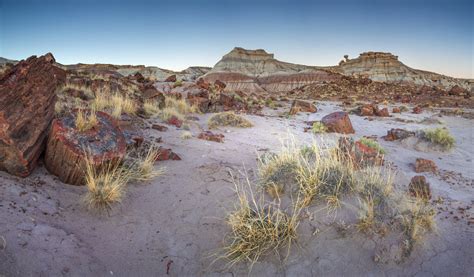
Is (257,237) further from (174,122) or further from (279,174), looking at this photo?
(174,122)

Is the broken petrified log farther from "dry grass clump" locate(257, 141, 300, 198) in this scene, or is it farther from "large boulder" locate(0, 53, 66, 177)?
"dry grass clump" locate(257, 141, 300, 198)

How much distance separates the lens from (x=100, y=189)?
3430 millimetres

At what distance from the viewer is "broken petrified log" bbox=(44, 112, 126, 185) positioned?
141 inches

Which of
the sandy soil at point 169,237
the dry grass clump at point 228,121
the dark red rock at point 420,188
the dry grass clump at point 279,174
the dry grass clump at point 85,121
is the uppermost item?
the dry grass clump at point 85,121

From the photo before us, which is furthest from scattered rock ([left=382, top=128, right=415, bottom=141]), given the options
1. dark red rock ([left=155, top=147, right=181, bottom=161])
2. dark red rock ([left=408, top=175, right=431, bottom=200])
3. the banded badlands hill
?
dark red rock ([left=155, top=147, right=181, bottom=161])

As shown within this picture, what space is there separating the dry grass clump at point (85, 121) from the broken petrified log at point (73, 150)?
4cm

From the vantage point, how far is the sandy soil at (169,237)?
2.59 meters

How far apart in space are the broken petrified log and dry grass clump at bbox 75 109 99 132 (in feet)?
0.12

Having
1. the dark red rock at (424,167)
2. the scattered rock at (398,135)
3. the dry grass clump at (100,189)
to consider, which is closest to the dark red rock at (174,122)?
the dry grass clump at (100,189)

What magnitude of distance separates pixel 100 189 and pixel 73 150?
61cm

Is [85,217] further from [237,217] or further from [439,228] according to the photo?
[439,228]

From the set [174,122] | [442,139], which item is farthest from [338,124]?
[174,122]

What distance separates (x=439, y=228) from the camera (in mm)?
3039

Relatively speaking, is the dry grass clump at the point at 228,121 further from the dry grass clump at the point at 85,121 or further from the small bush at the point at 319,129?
the dry grass clump at the point at 85,121
